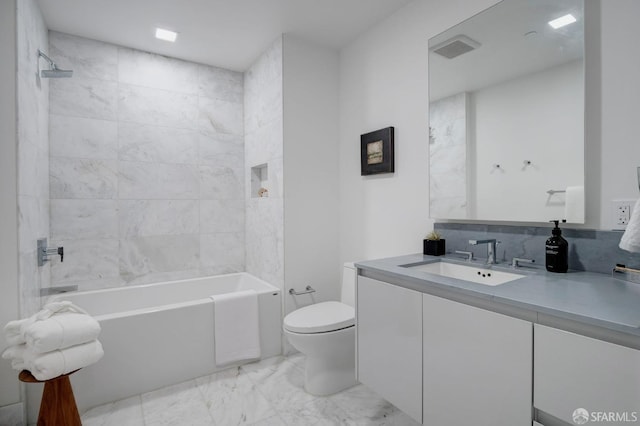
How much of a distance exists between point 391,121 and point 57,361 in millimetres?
2386

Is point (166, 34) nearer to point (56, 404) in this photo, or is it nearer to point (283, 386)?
point (56, 404)

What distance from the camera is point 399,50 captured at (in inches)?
89.8

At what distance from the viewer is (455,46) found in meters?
1.91

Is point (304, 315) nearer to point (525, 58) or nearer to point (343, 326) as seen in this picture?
point (343, 326)

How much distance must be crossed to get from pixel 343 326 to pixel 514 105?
1.59m

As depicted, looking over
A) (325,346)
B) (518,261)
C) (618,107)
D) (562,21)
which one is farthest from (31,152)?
(618,107)

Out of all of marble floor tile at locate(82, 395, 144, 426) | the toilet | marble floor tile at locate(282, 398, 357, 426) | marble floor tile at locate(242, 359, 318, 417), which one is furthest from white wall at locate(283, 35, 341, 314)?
marble floor tile at locate(82, 395, 144, 426)

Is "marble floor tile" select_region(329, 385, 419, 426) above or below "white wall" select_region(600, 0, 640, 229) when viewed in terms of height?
below

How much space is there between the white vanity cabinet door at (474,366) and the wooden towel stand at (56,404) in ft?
5.71

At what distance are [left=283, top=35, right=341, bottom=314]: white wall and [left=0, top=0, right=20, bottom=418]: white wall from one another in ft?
5.35

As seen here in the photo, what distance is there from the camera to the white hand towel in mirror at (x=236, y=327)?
243cm

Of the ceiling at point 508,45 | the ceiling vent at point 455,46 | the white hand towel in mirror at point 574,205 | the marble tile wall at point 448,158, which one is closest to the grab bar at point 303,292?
the marble tile wall at point 448,158

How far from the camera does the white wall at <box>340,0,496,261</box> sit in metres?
2.12

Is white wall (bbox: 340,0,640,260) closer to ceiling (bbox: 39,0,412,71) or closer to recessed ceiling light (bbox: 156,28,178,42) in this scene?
ceiling (bbox: 39,0,412,71)
